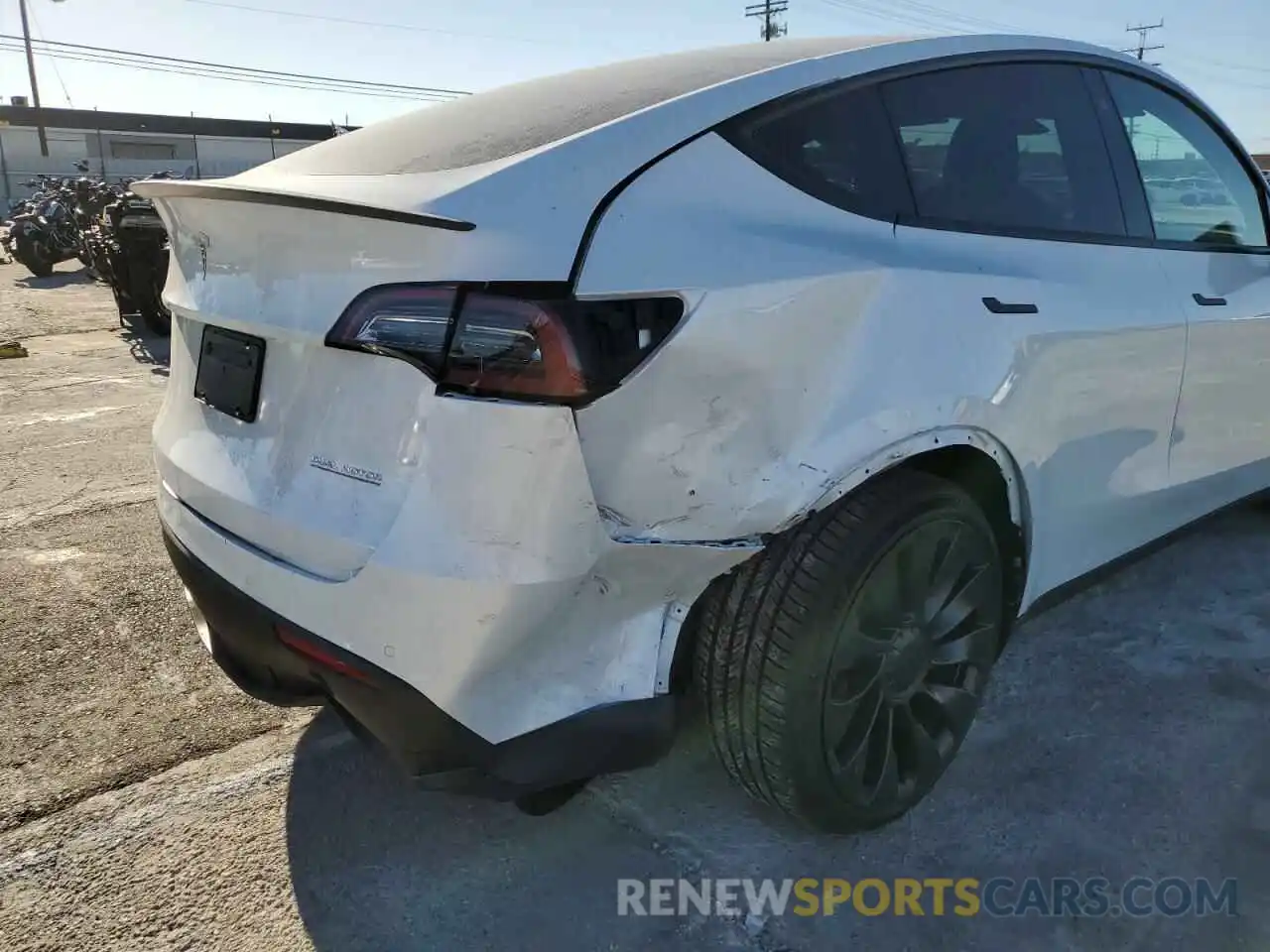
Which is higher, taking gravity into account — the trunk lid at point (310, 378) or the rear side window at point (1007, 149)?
the rear side window at point (1007, 149)

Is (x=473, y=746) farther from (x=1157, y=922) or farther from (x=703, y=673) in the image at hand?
(x=1157, y=922)

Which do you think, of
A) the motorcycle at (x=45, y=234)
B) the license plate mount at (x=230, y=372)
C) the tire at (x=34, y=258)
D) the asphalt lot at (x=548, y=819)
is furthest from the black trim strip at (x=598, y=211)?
the tire at (x=34, y=258)

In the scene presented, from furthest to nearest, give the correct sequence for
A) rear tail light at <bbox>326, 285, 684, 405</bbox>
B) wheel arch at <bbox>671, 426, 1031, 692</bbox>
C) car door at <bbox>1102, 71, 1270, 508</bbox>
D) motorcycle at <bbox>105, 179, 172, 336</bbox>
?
motorcycle at <bbox>105, 179, 172, 336</bbox> → car door at <bbox>1102, 71, 1270, 508</bbox> → wheel arch at <bbox>671, 426, 1031, 692</bbox> → rear tail light at <bbox>326, 285, 684, 405</bbox>

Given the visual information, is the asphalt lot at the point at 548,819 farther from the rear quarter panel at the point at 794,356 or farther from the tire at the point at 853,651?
the rear quarter panel at the point at 794,356

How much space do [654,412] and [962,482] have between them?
37.4 inches

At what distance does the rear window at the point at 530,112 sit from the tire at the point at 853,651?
908 millimetres

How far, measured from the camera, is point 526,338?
1.58 metres

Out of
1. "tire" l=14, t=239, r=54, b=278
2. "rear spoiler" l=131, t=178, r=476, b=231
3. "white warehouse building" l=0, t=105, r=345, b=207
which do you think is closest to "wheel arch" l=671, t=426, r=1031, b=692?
"rear spoiler" l=131, t=178, r=476, b=231

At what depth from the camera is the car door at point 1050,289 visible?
213cm

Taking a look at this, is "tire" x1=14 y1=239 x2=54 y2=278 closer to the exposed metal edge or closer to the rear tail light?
the rear tail light

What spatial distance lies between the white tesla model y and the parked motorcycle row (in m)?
4.47

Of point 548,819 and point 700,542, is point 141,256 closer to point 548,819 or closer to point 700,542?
point 548,819

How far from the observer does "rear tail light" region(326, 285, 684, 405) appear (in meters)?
1.57

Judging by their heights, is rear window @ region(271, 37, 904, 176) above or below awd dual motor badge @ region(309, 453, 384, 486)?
above
